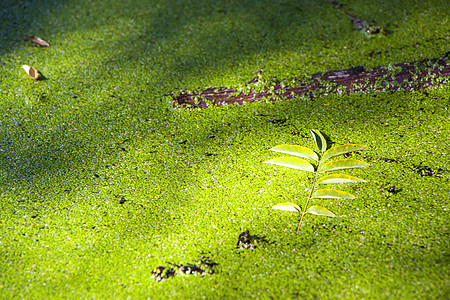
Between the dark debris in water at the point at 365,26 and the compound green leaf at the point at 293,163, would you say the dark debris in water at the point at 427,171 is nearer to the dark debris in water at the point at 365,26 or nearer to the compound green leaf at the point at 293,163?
the compound green leaf at the point at 293,163

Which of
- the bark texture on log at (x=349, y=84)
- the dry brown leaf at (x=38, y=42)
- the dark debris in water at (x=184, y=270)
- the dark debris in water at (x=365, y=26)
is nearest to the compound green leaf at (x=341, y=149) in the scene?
the bark texture on log at (x=349, y=84)

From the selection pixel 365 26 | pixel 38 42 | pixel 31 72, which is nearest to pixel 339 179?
pixel 365 26

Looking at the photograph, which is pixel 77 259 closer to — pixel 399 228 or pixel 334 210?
pixel 334 210

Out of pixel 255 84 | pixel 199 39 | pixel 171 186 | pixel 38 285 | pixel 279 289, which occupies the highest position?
pixel 199 39

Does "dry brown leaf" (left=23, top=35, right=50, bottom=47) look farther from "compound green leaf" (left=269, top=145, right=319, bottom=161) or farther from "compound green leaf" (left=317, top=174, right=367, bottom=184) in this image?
"compound green leaf" (left=317, top=174, right=367, bottom=184)

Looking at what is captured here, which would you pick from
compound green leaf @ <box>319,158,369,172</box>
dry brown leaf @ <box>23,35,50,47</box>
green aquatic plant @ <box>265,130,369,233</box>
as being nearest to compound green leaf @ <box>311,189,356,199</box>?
green aquatic plant @ <box>265,130,369,233</box>

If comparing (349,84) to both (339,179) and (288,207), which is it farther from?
(288,207)

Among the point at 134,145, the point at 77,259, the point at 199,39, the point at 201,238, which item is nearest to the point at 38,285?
the point at 77,259
